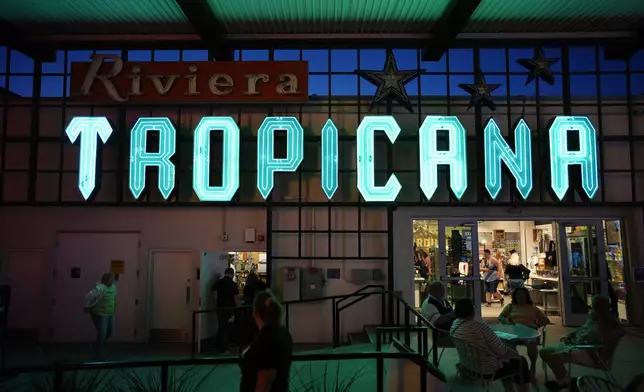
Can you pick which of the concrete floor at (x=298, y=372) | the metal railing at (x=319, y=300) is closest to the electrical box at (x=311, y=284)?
the metal railing at (x=319, y=300)

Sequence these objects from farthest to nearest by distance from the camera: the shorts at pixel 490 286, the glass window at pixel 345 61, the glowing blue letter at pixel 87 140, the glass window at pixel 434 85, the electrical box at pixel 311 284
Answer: the shorts at pixel 490 286 < the glass window at pixel 345 61 < the glass window at pixel 434 85 < the electrical box at pixel 311 284 < the glowing blue letter at pixel 87 140

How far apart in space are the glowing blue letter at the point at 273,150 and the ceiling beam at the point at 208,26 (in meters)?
2.29

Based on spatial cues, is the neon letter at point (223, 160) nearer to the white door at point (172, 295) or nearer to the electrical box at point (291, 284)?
the white door at point (172, 295)

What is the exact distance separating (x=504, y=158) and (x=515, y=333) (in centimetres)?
496

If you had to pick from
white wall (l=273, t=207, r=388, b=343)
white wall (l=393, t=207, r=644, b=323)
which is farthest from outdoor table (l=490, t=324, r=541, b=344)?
white wall (l=273, t=207, r=388, b=343)

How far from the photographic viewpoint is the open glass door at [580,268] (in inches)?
446

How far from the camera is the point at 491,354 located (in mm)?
5699

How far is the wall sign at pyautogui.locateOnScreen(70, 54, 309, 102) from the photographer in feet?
36.3

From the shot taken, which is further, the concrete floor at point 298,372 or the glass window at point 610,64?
the glass window at point 610,64

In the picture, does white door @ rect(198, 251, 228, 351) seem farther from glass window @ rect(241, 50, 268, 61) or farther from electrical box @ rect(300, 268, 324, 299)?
glass window @ rect(241, 50, 268, 61)

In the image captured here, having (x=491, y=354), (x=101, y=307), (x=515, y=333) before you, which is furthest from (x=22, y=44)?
(x=515, y=333)

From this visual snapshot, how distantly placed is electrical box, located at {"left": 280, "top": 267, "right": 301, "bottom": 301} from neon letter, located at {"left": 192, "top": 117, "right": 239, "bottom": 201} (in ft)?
7.26

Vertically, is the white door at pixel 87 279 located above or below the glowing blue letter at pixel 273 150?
below

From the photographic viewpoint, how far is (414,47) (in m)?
11.6
